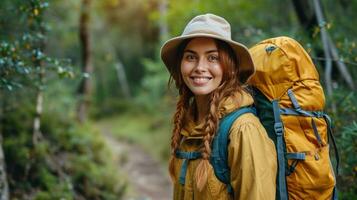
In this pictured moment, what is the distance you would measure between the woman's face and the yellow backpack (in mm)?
242

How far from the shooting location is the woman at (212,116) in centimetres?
234

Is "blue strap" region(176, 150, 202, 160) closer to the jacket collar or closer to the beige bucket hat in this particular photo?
the jacket collar

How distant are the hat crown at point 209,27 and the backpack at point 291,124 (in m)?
0.28

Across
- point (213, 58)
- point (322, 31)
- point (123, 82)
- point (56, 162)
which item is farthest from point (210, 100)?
point (123, 82)

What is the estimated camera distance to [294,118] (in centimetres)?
248

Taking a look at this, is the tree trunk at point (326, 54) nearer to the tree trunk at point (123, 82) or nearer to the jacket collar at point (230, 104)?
the jacket collar at point (230, 104)

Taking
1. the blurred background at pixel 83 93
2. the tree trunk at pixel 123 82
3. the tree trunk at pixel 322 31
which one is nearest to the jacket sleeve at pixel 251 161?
the blurred background at pixel 83 93

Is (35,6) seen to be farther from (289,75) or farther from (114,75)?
(114,75)

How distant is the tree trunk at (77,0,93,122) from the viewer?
10.1 meters

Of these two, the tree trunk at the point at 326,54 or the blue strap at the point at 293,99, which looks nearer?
the blue strap at the point at 293,99

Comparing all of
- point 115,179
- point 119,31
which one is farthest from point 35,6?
point 119,31

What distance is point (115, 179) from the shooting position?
8664 millimetres

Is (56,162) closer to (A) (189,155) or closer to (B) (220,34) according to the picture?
(A) (189,155)

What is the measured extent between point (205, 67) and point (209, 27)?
24cm
